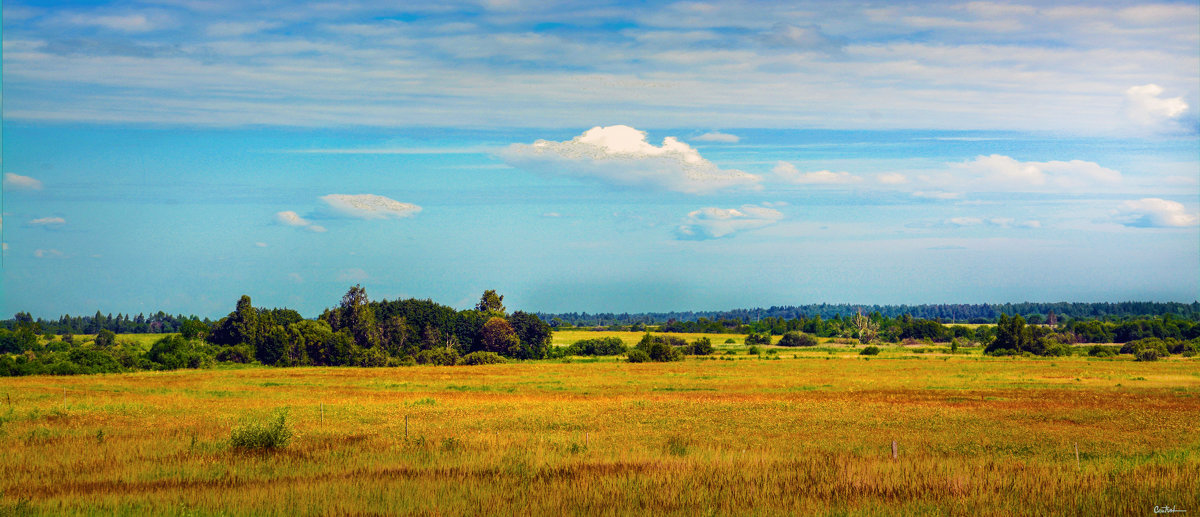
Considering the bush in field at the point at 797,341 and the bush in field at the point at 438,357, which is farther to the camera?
the bush in field at the point at 797,341

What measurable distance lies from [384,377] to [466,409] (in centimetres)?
3089

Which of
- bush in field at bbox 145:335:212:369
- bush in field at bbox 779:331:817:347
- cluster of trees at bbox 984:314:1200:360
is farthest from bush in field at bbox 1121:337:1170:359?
bush in field at bbox 145:335:212:369

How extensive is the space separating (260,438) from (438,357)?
251 ft

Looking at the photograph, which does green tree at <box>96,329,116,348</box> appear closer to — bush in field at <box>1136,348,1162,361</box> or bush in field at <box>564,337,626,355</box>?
bush in field at <box>564,337,626,355</box>

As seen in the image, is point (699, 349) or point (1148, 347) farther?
point (699, 349)

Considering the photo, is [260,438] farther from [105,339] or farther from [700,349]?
[105,339]

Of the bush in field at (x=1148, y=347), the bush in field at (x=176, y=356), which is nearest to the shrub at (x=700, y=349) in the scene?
the bush in field at (x=1148, y=347)

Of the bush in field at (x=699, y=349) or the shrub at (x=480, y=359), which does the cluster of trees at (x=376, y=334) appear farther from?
the bush in field at (x=699, y=349)

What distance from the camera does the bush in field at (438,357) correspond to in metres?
99.1

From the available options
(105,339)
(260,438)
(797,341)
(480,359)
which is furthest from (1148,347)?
(105,339)

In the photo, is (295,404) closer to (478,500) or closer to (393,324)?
(478,500)

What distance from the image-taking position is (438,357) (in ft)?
328

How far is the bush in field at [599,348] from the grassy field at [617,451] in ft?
189

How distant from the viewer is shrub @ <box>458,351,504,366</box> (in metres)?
98.5
